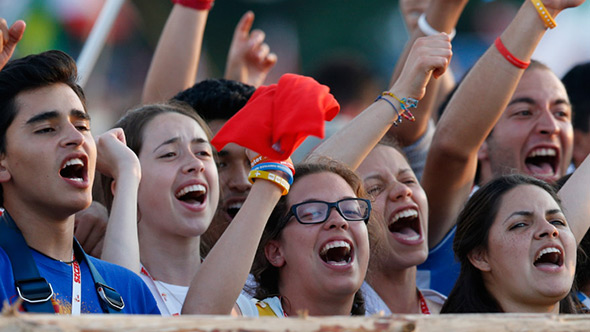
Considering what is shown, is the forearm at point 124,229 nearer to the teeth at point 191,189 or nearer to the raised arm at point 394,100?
the teeth at point 191,189

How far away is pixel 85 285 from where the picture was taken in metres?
2.41

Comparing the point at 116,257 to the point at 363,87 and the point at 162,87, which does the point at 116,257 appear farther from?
the point at 363,87

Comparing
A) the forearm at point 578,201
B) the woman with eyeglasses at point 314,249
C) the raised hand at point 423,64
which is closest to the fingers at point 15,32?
the woman with eyeglasses at point 314,249

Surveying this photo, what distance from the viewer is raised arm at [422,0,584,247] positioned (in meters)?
3.38

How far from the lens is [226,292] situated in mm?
2473

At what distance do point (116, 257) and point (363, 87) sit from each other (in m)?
4.94

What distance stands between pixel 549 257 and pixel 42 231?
72.3 inches

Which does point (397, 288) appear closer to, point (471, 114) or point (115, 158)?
point (471, 114)

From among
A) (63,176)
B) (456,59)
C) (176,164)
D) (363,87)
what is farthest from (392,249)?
(456,59)

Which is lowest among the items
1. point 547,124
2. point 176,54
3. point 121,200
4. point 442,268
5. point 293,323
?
point 442,268

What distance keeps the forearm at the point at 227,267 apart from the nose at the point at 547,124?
2.00 m

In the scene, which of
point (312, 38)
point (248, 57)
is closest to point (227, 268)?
point (248, 57)

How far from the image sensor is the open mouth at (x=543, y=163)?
414 cm

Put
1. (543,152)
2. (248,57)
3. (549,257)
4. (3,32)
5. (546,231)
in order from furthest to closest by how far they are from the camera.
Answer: (248,57)
(543,152)
(549,257)
(546,231)
(3,32)
